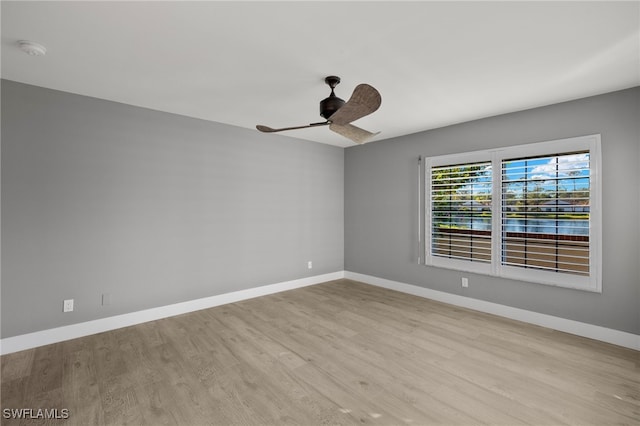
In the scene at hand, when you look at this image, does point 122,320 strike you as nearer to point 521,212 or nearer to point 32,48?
point 32,48

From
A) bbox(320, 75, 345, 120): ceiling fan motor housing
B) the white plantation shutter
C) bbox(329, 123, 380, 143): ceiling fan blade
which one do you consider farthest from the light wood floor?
bbox(320, 75, 345, 120): ceiling fan motor housing

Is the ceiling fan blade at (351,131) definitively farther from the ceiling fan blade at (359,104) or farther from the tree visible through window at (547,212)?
the tree visible through window at (547,212)

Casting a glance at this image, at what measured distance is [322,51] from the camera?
2248 mm

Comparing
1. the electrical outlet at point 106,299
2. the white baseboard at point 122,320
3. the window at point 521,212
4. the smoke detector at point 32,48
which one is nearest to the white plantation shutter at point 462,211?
the window at point 521,212

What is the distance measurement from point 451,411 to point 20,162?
4.31 meters

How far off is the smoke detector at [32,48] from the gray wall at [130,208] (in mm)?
894

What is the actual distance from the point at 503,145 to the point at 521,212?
90cm

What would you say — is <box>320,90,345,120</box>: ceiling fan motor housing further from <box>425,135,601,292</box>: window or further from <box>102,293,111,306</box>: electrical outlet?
<box>102,293,111,306</box>: electrical outlet

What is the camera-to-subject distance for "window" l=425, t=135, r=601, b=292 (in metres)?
3.10

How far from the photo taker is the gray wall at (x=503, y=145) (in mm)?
2887

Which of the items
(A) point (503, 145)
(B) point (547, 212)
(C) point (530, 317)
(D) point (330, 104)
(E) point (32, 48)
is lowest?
(C) point (530, 317)

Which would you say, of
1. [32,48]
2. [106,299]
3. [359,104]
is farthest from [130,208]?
[359,104]

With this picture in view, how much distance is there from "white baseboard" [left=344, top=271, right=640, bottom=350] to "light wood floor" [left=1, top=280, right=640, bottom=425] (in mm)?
118

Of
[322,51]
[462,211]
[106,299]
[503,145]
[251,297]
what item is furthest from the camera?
[251,297]
